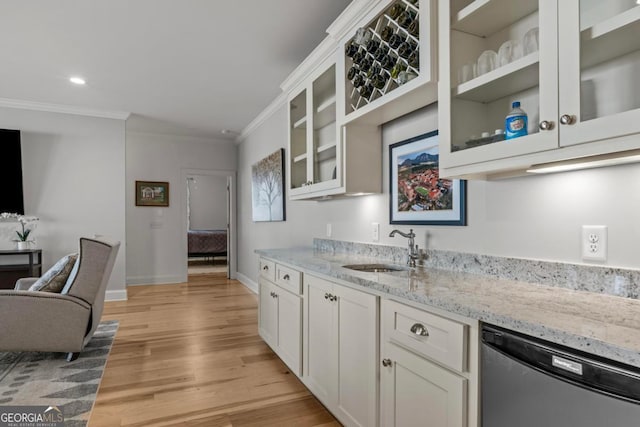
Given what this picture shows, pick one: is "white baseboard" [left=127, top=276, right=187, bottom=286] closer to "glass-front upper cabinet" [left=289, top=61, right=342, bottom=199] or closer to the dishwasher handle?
"glass-front upper cabinet" [left=289, top=61, right=342, bottom=199]

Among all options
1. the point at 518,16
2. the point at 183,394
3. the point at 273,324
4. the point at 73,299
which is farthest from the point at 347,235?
the point at 73,299

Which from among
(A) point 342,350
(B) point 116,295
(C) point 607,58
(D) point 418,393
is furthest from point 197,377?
(B) point 116,295

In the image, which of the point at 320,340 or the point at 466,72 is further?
the point at 320,340

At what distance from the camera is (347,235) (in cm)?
296

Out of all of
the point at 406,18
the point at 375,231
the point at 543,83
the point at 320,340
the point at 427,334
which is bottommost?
the point at 320,340

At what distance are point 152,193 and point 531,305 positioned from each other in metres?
6.16

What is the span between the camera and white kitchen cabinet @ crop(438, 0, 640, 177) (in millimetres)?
1044

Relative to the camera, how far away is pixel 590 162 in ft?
3.92

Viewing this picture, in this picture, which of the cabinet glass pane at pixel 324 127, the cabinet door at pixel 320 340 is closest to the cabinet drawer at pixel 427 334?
the cabinet door at pixel 320 340

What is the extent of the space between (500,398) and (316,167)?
2.07 m

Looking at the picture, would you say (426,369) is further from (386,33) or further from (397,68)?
(386,33)

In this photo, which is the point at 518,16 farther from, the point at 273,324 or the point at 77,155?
the point at 77,155

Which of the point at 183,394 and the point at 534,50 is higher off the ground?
the point at 534,50

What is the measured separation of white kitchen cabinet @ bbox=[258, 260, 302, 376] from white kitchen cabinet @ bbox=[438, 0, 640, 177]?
4.73 ft
